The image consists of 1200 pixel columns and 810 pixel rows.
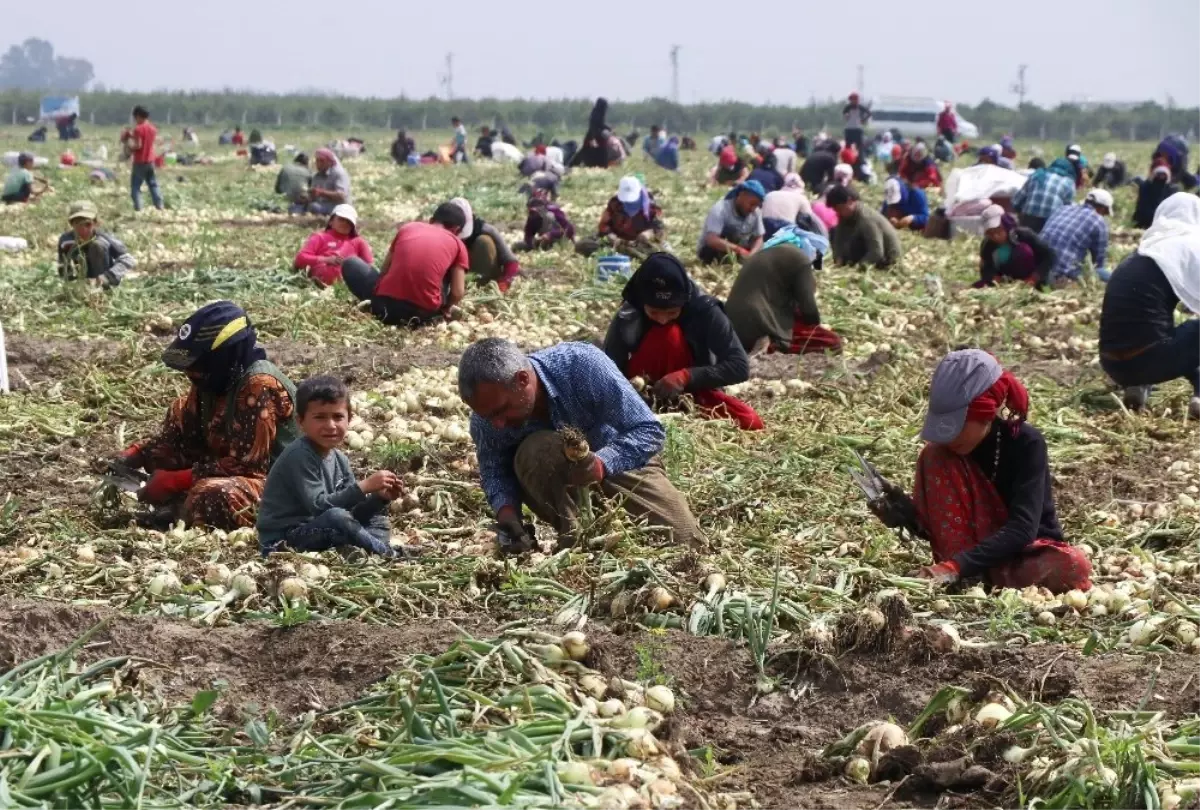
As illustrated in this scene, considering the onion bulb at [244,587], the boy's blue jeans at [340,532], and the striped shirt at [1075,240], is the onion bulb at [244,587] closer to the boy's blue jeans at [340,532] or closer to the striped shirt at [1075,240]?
the boy's blue jeans at [340,532]

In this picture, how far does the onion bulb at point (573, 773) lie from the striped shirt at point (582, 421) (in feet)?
5.66

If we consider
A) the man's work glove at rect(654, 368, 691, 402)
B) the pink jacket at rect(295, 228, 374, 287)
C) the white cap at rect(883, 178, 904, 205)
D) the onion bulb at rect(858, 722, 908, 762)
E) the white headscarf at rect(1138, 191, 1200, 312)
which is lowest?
the onion bulb at rect(858, 722, 908, 762)

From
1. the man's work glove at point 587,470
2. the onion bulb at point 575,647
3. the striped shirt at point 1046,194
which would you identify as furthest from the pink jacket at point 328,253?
the onion bulb at point 575,647

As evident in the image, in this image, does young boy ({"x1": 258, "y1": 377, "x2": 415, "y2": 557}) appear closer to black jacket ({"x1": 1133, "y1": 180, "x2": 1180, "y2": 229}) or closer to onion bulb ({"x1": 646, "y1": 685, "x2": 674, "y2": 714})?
onion bulb ({"x1": 646, "y1": 685, "x2": 674, "y2": 714})

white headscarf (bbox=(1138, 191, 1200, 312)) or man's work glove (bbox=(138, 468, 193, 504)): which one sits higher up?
white headscarf (bbox=(1138, 191, 1200, 312))

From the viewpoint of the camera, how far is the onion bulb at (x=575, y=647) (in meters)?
3.85

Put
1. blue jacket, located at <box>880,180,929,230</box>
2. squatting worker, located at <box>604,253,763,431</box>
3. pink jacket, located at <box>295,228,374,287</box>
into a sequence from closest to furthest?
Answer: squatting worker, located at <box>604,253,763,431</box>
pink jacket, located at <box>295,228,374,287</box>
blue jacket, located at <box>880,180,929,230</box>

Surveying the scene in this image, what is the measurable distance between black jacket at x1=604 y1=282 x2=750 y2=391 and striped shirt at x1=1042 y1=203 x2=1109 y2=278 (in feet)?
17.1

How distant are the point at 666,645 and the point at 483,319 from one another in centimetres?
607

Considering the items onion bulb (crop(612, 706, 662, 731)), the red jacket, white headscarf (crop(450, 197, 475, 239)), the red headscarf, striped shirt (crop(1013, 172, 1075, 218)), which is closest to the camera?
onion bulb (crop(612, 706, 662, 731))

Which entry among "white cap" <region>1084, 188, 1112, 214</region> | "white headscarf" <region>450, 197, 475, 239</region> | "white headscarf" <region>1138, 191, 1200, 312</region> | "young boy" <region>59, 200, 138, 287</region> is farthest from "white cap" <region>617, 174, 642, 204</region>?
"white headscarf" <region>1138, 191, 1200, 312</region>

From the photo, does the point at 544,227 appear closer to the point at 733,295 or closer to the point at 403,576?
the point at 733,295

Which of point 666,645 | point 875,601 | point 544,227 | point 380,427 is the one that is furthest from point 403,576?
point 544,227

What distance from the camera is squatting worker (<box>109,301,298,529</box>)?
5527 mm
